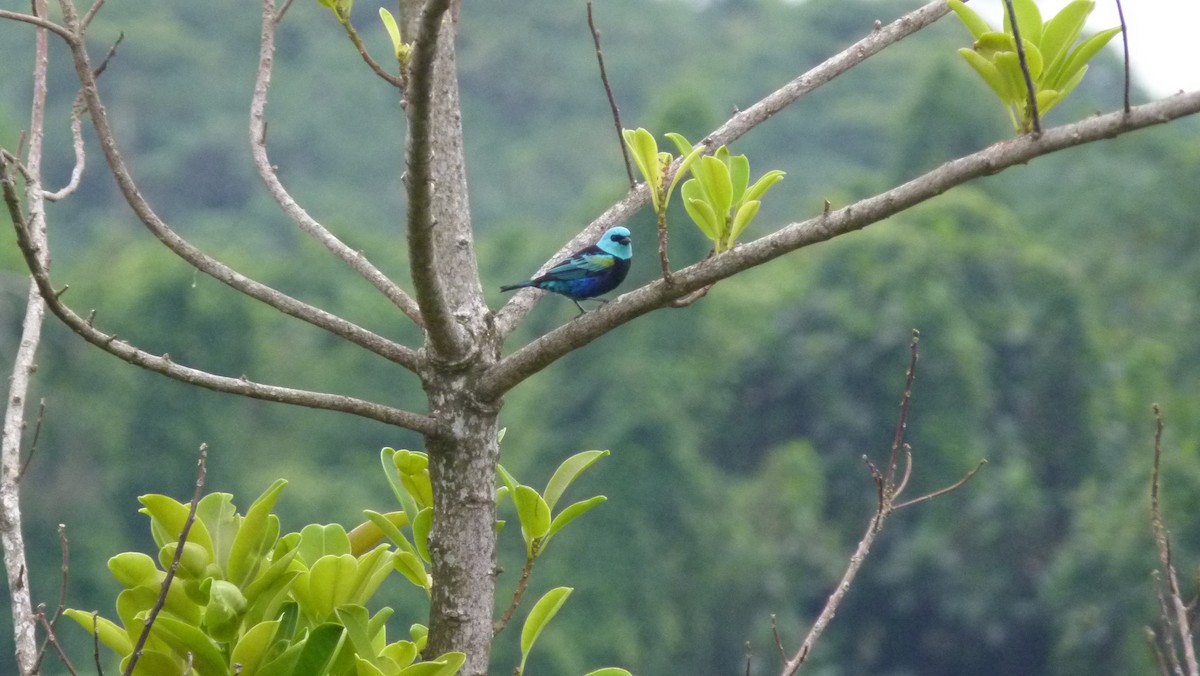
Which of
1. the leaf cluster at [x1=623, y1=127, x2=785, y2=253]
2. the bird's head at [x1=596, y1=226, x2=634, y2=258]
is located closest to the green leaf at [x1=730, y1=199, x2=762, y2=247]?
the leaf cluster at [x1=623, y1=127, x2=785, y2=253]

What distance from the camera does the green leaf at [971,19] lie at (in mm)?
2541

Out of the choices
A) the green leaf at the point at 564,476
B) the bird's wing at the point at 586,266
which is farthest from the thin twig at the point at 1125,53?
the bird's wing at the point at 586,266

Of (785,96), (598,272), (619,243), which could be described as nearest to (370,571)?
(785,96)

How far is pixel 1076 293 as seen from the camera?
1544 inches

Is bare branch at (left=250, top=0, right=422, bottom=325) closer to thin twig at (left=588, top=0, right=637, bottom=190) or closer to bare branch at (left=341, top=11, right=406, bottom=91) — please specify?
bare branch at (left=341, top=11, right=406, bottom=91)

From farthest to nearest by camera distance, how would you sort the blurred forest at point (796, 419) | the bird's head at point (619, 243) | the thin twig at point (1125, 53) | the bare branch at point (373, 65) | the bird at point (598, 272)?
1. the blurred forest at point (796, 419)
2. the bird's head at point (619, 243)
3. the bird at point (598, 272)
4. the bare branch at point (373, 65)
5. the thin twig at point (1125, 53)

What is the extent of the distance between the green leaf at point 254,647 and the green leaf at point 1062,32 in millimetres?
1582

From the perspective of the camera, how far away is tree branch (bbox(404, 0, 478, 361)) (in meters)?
2.20

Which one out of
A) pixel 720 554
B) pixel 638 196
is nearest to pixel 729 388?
pixel 720 554

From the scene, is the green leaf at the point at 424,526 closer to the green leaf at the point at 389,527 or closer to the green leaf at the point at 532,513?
the green leaf at the point at 389,527

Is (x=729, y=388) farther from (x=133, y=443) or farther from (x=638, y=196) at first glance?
(x=638, y=196)

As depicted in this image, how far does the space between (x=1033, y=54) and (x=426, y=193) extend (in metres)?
1.00

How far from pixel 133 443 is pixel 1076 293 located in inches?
952

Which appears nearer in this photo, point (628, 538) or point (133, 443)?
point (628, 538)
